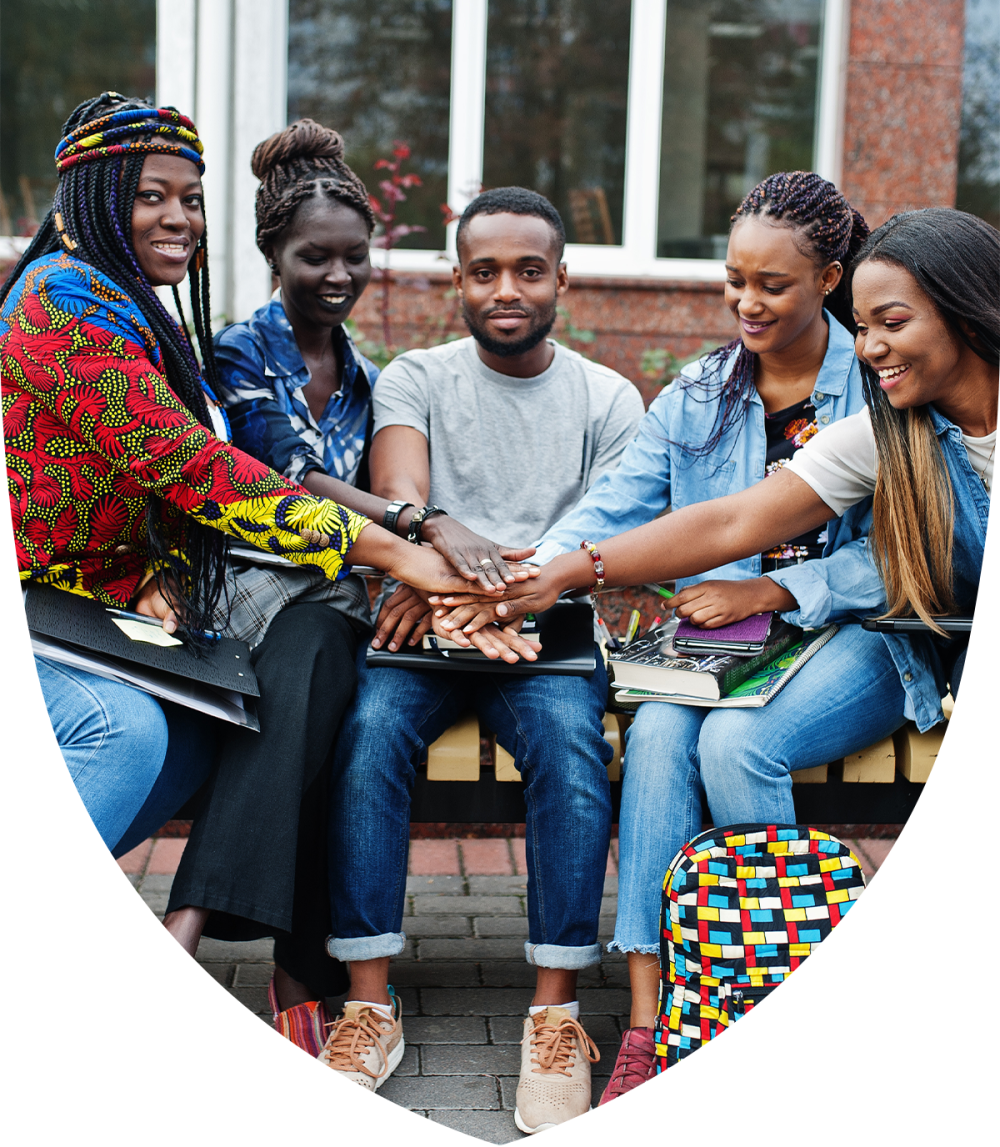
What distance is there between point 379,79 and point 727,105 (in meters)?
2.48

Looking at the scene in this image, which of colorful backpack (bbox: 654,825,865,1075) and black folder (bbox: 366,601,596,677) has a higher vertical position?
black folder (bbox: 366,601,596,677)

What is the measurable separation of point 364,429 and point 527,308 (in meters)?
0.58

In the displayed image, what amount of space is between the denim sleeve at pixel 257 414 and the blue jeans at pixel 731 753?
1111 millimetres

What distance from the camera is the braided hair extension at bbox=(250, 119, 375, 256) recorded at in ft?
10.5

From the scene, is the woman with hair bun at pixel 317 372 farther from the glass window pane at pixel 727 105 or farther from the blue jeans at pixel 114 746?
the glass window pane at pixel 727 105

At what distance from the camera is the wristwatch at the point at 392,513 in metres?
2.95

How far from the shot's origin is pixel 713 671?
8.51 feet

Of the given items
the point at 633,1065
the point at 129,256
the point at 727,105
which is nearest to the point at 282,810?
the point at 633,1065

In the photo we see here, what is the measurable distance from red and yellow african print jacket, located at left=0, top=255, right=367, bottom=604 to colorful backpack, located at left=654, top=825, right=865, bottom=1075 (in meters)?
1.09

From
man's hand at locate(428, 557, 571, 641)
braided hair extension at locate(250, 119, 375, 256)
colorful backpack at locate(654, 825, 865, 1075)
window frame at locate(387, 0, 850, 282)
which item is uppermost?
window frame at locate(387, 0, 850, 282)

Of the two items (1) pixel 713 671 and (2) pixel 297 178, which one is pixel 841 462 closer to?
(1) pixel 713 671

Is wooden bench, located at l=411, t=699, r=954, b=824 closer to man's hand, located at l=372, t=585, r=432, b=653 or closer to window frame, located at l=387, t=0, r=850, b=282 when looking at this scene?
man's hand, located at l=372, t=585, r=432, b=653

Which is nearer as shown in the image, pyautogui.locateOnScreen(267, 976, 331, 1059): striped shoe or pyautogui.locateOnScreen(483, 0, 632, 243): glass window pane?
pyautogui.locateOnScreen(267, 976, 331, 1059): striped shoe

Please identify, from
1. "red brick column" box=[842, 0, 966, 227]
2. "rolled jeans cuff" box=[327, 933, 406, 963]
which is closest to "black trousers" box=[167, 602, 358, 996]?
"rolled jeans cuff" box=[327, 933, 406, 963]
